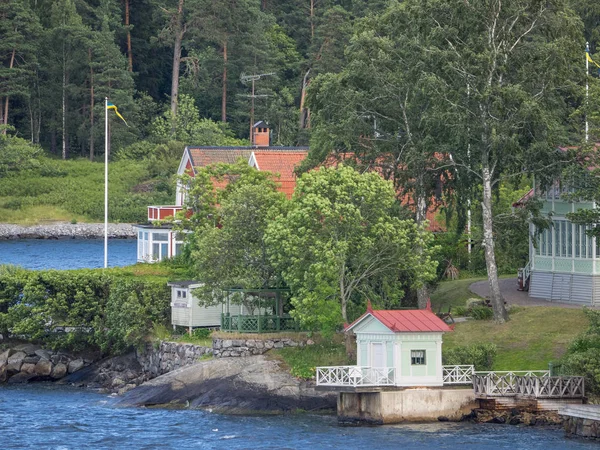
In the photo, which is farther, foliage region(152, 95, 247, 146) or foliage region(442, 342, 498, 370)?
foliage region(152, 95, 247, 146)

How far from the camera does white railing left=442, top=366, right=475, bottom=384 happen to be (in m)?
50.0

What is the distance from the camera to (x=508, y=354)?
174 feet

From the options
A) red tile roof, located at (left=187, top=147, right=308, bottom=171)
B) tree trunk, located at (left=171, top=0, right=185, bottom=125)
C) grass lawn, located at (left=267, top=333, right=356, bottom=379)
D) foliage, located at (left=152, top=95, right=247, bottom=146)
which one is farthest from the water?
tree trunk, located at (left=171, top=0, right=185, bottom=125)

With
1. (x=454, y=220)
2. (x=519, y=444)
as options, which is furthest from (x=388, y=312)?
(x=454, y=220)

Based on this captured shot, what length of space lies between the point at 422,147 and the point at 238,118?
8374 cm

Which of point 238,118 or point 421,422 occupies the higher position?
point 238,118

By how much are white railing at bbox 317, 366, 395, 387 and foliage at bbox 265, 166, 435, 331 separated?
3.89m

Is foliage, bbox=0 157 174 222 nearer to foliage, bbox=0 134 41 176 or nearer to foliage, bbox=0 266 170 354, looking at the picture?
foliage, bbox=0 134 41 176

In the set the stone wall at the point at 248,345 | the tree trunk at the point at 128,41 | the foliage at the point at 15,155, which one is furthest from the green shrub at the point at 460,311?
the tree trunk at the point at 128,41

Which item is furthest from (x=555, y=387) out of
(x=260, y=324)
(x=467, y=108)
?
(x=467, y=108)

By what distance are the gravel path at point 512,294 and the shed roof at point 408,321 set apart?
9.44m

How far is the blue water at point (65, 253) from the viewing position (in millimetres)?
104500

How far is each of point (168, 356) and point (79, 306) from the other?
673 cm

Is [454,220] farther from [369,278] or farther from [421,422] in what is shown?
[421,422]
